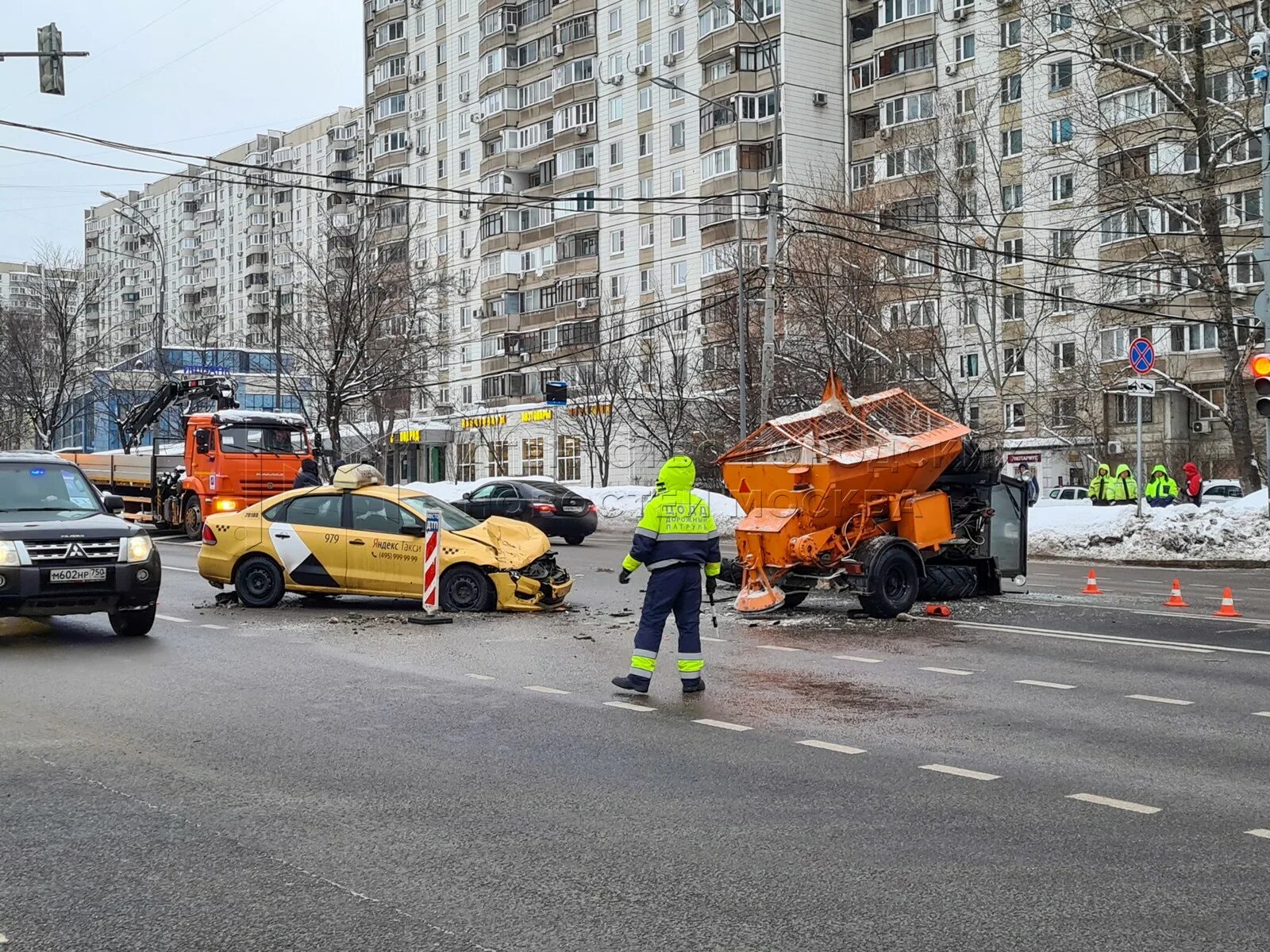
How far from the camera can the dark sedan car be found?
31.0m

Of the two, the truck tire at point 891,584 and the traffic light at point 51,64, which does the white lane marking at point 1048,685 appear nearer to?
the truck tire at point 891,584

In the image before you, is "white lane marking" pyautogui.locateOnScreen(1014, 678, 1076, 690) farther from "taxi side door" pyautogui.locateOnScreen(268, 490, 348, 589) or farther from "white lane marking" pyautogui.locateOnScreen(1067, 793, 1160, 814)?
"taxi side door" pyautogui.locateOnScreen(268, 490, 348, 589)

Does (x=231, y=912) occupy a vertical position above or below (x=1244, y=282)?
below

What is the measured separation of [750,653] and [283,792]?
6.29m

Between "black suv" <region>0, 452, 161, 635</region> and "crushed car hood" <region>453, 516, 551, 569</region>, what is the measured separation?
3754 mm

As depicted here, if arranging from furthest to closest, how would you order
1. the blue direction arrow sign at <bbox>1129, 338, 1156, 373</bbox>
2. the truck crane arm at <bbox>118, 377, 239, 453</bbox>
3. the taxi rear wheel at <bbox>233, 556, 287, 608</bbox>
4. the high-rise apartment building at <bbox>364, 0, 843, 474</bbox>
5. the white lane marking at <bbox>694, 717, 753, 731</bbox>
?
the high-rise apartment building at <bbox>364, 0, 843, 474</bbox> → the truck crane arm at <bbox>118, 377, 239, 453</bbox> → the blue direction arrow sign at <bbox>1129, 338, 1156, 373</bbox> → the taxi rear wheel at <bbox>233, 556, 287, 608</bbox> → the white lane marking at <bbox>694, 717, 753, 731</bbox>

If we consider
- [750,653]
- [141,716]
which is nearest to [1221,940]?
[141,716]

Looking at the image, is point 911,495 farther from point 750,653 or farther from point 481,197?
point 481,197

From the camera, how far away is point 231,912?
4.96 meters

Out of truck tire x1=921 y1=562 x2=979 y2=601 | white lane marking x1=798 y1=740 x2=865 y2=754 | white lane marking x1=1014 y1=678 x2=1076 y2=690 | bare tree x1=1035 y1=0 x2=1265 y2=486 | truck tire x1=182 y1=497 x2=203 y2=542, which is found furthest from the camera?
truck tire x1=182 y1=497 x2=203 y2=542

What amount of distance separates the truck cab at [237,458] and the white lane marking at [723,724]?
2258cm

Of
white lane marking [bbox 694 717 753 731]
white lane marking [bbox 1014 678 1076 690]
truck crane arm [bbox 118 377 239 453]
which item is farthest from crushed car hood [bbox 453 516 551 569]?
truck crane arm [bbox 118 377 239 453]

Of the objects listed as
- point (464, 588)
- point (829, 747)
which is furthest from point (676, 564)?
point (464, 588)

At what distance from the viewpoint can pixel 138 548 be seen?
13156 mm
